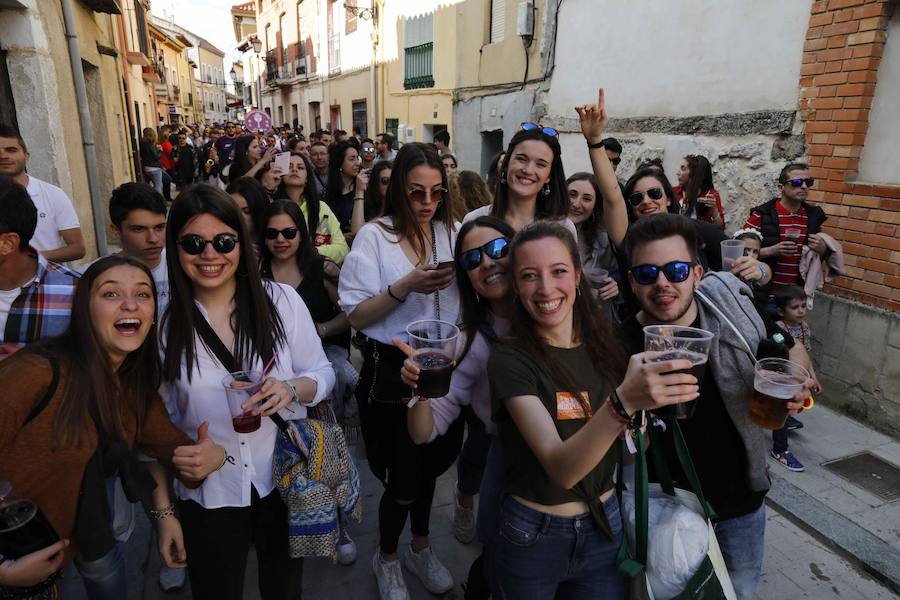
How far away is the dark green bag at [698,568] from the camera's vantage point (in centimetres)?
156

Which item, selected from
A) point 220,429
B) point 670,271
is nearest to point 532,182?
point 670,271

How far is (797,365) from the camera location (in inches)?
65.7

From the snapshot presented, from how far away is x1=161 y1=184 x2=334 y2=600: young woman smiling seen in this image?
1886mm

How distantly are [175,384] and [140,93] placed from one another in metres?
24.0

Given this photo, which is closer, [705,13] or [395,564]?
[395,564]

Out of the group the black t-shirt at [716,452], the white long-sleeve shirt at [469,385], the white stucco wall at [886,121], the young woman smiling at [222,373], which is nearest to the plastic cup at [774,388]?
the black t-shirt at [716,452]

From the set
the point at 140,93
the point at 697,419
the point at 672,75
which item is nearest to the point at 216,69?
the point at 140,93

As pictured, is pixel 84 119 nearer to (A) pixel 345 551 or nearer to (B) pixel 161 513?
(A) pixel 345 551

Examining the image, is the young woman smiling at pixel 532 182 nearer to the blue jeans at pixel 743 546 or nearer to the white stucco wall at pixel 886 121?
the blue jeans at pixel 743 546

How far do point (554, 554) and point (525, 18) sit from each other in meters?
9.51

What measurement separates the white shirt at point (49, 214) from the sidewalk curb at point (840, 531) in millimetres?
5093

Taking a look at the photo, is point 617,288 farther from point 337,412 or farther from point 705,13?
point 705,13

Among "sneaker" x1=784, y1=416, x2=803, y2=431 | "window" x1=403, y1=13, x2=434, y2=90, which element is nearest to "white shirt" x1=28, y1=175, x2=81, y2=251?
"sneaker" x1=784, y1=416, x2=803, y2=431

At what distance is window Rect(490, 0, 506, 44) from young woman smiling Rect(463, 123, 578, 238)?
28.6 ft
